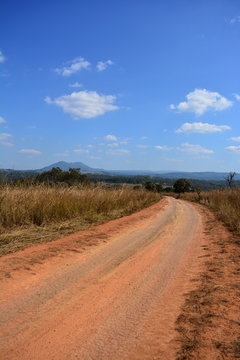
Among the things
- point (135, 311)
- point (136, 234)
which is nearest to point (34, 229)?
point (136, 234)

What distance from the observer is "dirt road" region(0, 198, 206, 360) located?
7.23 feet

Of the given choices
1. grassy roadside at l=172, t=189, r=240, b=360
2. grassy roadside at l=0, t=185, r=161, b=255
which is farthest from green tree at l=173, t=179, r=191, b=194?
grassy roadside at l=172, t=189, r=240, b=360

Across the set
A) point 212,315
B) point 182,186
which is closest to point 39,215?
point 212,315

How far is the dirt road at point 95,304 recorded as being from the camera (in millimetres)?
2205

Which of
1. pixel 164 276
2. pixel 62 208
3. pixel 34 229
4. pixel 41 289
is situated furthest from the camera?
pixel 62 208

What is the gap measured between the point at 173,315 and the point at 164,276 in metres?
1.27

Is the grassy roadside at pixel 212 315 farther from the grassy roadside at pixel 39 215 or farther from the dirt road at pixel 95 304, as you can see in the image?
the grassy roadside at pixel 39 215

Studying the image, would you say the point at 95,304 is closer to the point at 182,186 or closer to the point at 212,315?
the point at 212,315

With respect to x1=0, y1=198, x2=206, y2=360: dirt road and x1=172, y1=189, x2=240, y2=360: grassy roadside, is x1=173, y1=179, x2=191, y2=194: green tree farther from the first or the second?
x1=172, y1=189, x2=240, y2=360: grassy roadside

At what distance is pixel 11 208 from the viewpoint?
259 inches

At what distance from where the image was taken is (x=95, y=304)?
3023mm

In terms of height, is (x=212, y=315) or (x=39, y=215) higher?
(x=39, y=215)

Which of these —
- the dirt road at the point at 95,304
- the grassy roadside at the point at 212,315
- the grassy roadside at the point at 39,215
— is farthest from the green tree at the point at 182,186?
the grassy roadside at the point at 212,315

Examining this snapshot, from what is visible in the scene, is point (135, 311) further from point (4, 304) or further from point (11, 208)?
point (11, 208)
